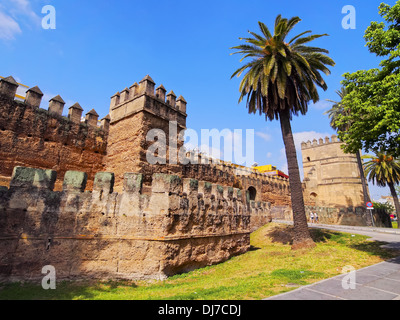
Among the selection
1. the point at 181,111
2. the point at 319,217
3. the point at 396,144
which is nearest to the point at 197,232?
the point at 181,111

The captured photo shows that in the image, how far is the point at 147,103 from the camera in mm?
11031

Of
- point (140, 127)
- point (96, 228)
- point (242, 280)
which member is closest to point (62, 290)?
point (96, 228)

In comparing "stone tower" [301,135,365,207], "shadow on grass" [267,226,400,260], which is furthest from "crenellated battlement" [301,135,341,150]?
"shadow on grass" [267,226,400,260]

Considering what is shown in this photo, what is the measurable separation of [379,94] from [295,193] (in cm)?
617

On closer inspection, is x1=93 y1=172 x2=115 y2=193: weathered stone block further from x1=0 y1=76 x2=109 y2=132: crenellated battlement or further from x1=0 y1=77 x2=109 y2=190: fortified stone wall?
x1=0 y1=76 x2=109 y2=132: crenellated battlement

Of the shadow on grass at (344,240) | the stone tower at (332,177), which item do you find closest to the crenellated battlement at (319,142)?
the stone tower at (332,177)

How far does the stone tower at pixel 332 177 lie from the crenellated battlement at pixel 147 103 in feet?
102

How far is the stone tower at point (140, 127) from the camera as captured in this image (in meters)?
10.5

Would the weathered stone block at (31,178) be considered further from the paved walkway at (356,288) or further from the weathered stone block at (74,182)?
the paved walkway at (356,288)

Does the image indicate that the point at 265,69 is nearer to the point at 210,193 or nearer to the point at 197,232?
the point at 210,193

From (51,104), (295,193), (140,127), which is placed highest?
(51,104)

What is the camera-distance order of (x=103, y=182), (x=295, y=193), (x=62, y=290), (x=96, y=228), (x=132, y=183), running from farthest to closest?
(x=295, y=193) → (x=132, y=183) → (x=103, y=182) → (x=96, y=228) → (x=62, y=290)

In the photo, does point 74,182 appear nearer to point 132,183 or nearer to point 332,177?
point 132,183

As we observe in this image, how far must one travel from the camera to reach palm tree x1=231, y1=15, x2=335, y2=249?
472 inches
